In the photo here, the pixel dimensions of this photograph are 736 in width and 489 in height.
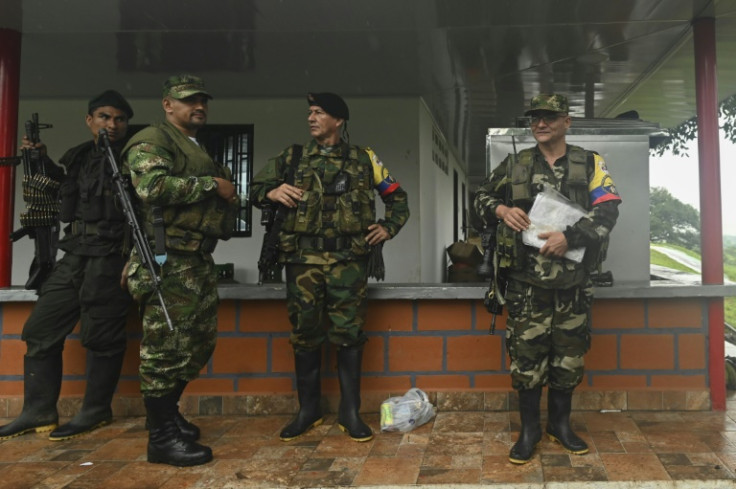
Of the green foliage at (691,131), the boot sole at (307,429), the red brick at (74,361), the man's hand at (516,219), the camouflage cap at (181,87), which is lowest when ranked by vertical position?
the boot sole at (307,429)

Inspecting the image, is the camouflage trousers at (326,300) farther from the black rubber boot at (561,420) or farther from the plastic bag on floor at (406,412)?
the black rubber boot at (561,420)

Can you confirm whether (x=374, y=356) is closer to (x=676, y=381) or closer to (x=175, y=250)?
(x=175, y=250)

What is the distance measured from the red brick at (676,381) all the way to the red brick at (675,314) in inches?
12.5

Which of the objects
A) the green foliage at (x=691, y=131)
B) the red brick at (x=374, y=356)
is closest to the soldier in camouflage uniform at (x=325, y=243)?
the red brick at (x=374, y=356)

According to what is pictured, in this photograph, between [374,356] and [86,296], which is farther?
[374,356]

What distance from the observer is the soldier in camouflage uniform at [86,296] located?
345cm

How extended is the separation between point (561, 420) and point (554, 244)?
933 mm

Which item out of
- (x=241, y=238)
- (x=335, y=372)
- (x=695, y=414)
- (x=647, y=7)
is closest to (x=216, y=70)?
(x=241, y=238)

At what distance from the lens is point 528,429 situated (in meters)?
3.12

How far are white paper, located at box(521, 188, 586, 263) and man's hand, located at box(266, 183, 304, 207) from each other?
1227 millimetres

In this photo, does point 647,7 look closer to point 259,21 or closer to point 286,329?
Answer: point 259,21

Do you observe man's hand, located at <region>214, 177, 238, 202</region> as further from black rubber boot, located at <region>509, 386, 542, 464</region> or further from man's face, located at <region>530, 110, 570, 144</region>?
black rubber boot, located at <region>509, 386, 542, 464</region>

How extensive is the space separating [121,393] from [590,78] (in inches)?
198

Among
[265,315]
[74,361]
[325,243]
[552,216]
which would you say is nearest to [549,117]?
[552,216]
